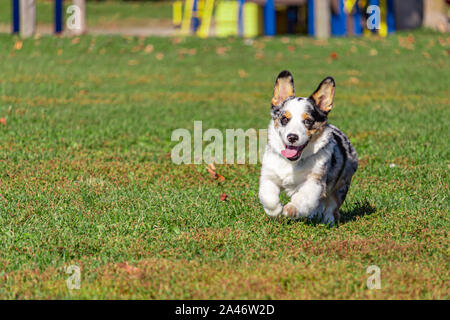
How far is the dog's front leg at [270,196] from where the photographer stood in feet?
18.1

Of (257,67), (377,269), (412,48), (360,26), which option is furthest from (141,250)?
(360,26)

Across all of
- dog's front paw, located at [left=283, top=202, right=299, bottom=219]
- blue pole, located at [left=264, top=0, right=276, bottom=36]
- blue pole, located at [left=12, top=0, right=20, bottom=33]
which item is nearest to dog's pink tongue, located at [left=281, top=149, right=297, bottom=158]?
dog's front paw, located at [left=283, top=202, right=299, bottom=219]

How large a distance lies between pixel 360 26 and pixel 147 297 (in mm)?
23031

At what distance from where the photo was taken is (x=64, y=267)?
192 inches

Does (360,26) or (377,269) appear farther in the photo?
(360,26)

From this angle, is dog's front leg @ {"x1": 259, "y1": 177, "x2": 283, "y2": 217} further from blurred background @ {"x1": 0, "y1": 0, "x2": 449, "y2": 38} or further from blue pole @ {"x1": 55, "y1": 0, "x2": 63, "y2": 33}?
blue pole @ {"x1": 55, "y1": 0, "x2": 63, "y2": 33}

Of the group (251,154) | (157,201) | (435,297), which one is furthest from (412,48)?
(435,297)

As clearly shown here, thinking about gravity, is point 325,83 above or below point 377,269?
above

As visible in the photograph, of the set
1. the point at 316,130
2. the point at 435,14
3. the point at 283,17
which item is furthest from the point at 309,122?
the point at 283,17

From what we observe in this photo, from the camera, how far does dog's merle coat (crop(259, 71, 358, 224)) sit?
5.40 metres

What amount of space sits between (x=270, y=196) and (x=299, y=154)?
0.39 metres
